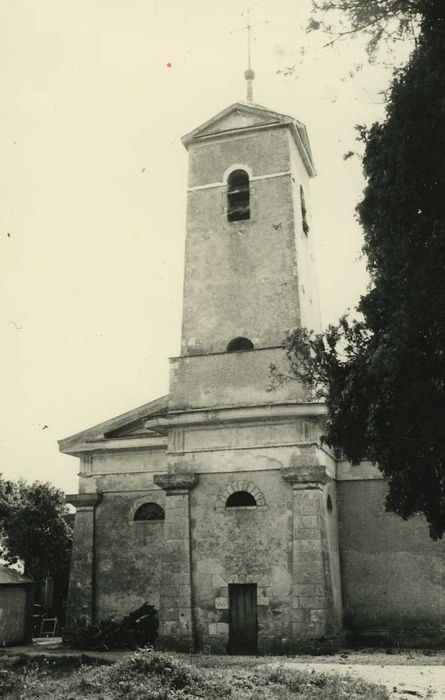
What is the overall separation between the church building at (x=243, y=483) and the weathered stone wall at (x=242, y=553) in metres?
0.03

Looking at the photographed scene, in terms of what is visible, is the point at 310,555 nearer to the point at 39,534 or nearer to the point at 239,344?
the point at 239,344

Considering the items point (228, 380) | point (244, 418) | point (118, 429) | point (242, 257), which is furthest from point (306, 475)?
point (118, 429)

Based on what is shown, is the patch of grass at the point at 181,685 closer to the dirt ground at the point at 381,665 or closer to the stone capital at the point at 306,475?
the dirt ground at the point at 381,665

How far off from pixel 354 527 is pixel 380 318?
935 cm

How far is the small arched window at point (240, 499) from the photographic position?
16.4m

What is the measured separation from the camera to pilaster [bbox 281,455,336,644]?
1478 centimetres

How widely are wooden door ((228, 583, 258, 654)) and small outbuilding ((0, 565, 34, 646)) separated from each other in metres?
7.38

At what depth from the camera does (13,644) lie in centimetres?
1941

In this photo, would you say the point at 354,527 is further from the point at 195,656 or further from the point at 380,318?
the point at 380,318

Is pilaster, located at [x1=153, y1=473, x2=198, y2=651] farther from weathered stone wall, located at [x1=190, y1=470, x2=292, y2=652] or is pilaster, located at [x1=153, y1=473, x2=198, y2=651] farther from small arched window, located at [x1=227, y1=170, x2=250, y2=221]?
small arched window, located at [x1=227, y1=170, x2=250, y2=221]

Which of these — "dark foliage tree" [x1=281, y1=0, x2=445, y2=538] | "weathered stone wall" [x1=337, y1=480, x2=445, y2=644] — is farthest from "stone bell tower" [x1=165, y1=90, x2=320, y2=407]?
"dark foliage tree" [x1=281, y1=0, x2=445, y2=538]

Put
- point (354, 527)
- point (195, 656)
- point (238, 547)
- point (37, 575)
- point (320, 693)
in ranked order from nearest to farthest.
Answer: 1. point (320, 693)
2. point (195, 656)
3. point (238, 547)
4. point (354, 527)
5. point (37, 575)

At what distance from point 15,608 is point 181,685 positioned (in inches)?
468

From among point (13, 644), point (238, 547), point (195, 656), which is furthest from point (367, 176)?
point (13, 644)
